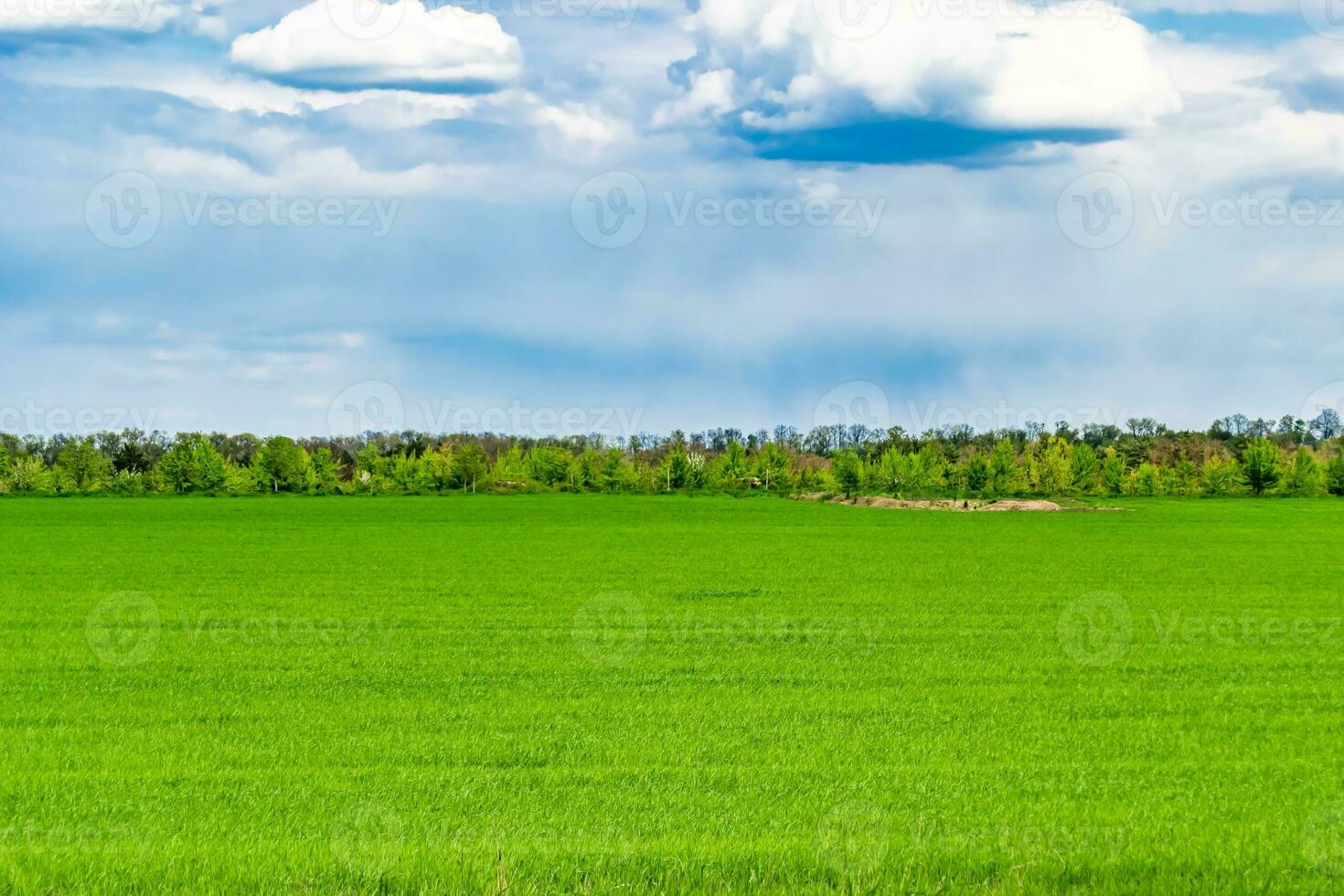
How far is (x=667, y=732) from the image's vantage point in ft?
38.1

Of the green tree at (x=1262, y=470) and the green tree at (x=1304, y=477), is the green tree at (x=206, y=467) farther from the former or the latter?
the green tree at (x=1304, y=477)

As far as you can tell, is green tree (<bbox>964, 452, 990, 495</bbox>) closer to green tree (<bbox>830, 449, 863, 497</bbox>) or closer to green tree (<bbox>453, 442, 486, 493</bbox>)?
green tree (<bbox>830, 449, 863, 497</bbox>)

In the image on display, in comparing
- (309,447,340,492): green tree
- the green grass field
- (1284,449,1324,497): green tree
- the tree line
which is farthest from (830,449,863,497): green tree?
the green grass field

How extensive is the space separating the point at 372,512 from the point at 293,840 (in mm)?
60647

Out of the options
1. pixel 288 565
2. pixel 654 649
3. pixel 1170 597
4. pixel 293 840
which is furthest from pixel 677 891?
pixel 288 565

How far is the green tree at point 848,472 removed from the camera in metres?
107

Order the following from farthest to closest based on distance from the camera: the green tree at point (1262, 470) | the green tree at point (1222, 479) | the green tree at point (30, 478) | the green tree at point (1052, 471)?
1. the green tree at point (1052, 471)
2. the green tree at point (30, 478)
3. the green tree at point (1222, 479)
4. the green tree at point (1262, 470)

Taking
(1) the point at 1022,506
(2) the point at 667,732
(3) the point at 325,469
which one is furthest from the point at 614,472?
(2) the point at 667,732

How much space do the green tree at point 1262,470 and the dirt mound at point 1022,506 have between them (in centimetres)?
4055

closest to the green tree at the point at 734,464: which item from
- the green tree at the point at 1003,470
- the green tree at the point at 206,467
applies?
the green tree at the point at 1003,470

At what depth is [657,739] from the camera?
11.3 metres

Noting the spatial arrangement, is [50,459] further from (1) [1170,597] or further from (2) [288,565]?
(1) [1170,597]

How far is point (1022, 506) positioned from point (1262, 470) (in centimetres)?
4446

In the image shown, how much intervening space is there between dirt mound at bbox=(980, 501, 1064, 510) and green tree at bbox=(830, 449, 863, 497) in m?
28.9
